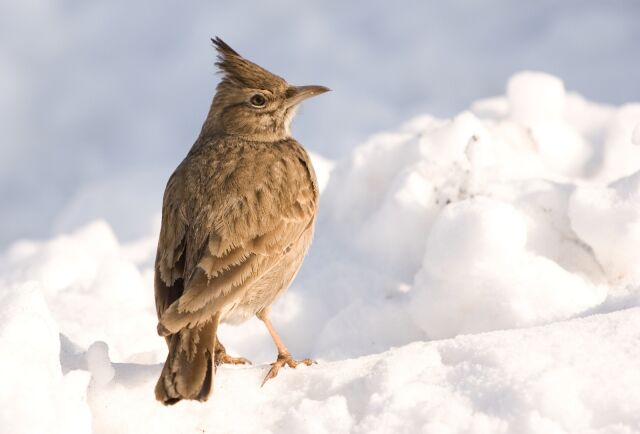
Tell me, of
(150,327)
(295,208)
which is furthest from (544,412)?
(150,327)

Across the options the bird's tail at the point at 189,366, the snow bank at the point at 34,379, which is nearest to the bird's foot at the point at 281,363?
the bird's tail at the point at 189,366

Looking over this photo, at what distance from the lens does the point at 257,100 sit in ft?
20.3

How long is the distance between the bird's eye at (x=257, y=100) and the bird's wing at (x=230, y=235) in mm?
612

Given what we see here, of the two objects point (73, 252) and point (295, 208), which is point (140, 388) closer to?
point (295, 208)

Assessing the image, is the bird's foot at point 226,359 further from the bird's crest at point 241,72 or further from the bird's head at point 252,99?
the bird's crest at point 241,72

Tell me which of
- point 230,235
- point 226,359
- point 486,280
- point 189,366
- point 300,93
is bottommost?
point 189,366

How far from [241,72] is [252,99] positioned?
0.17 metres

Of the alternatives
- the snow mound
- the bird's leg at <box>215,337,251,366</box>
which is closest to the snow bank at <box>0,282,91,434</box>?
the bird's leg at <box>215,337,251,366</box>

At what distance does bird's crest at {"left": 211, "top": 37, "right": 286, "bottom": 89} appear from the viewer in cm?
614

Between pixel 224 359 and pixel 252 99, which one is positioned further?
pixel 252 99

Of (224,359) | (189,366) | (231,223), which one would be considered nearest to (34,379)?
(189,366)

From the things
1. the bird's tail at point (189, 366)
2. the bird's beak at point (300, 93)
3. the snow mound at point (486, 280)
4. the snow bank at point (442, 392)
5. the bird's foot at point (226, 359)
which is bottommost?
the snow bank at point (442, 392)

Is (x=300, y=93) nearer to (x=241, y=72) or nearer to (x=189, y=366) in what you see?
(x=241, y=72)

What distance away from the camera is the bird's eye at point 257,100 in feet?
20.2
